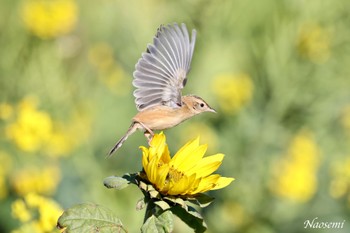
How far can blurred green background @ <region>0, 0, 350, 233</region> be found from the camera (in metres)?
3.42

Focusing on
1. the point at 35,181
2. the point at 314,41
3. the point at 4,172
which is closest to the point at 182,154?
the point at 35,181

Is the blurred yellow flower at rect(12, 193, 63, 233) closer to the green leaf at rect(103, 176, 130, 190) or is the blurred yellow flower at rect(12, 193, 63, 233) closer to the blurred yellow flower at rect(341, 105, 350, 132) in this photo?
the green leaf at rect(103, 176, 130, 190)

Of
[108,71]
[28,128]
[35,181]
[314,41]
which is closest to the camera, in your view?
[35,181]

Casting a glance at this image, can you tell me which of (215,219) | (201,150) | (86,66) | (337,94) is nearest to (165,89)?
(201,150)

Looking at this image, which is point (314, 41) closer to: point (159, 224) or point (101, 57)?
point (101, 57)

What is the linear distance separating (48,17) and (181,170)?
250 cm

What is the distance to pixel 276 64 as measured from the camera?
144 inches

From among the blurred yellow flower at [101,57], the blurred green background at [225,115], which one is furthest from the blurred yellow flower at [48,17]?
the blurred yellow flower at [101,57]

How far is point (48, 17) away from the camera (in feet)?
13.0

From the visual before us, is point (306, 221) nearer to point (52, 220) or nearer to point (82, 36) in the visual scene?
point (52, 220)

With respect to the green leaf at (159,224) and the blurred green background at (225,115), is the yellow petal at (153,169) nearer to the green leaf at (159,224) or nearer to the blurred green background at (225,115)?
the green leaf at (159,224)

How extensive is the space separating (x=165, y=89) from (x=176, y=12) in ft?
5.44

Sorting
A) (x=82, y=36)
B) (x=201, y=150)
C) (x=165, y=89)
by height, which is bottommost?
(x=201, y=150)

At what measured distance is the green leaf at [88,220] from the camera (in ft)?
4.88
